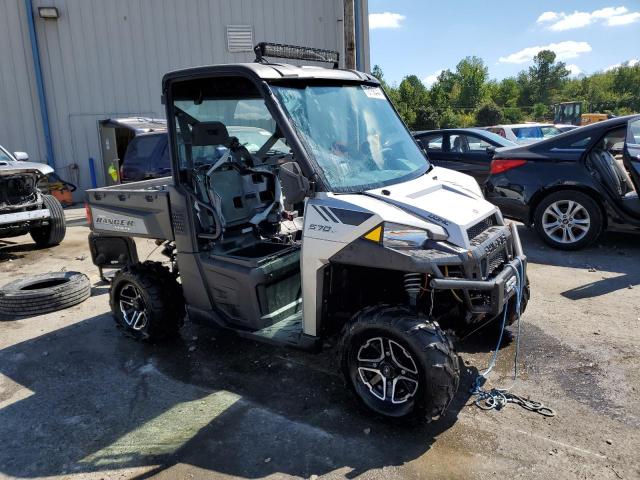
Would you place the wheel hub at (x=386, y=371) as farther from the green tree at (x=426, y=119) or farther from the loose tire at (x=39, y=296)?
the green tree at (x=426, y=119)

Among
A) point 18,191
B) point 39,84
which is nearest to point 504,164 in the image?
point 18,191

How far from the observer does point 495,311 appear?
3.13m

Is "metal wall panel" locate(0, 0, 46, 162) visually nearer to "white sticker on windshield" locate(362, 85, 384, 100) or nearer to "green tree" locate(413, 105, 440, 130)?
"white sticker on windshield" locate(362, 85, 384, 100)

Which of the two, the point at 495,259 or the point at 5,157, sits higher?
the point at 5,157

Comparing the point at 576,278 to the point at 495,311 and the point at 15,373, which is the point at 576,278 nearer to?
the point at 495,311

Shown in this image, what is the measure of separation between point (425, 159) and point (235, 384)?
222cm

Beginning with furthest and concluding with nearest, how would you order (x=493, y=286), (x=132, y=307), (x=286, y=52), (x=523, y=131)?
(x=523, y=131)
(x=132, y=307)
(x=286, y=52)
(x=493, y=286)

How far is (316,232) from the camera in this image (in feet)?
11.0

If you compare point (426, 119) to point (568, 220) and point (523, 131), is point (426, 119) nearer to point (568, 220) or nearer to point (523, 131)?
point (523, 131)

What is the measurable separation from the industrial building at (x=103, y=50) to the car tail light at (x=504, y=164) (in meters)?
7.24

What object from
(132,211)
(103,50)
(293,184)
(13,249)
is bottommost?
(13,249)

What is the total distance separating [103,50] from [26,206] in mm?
7558

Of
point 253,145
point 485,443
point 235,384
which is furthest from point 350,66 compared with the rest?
point 485,443

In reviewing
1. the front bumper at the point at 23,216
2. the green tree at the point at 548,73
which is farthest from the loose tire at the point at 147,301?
the green tree at the point at 548,73
